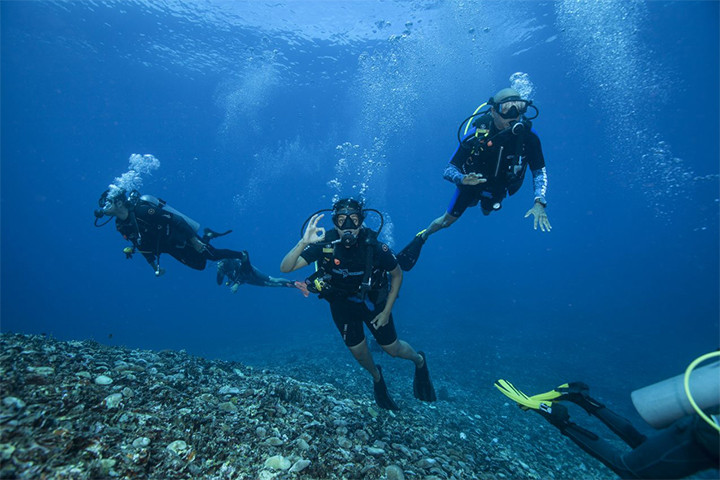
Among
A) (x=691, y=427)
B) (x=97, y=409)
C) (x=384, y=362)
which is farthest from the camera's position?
(x=384, y=362)

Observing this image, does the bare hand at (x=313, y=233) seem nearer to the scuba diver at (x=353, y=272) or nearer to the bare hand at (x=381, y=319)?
the scuba diver at (x=353, y=272)

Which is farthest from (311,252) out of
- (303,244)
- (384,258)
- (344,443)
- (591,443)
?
(591,443)

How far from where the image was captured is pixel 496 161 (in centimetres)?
653

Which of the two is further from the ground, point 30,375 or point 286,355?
point 286,355

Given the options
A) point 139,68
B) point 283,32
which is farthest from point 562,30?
point 139,68

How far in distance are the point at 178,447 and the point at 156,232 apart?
7.25 m

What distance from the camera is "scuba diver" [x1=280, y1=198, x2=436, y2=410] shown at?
15.8 ft

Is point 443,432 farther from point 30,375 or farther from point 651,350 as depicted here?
point 651,350

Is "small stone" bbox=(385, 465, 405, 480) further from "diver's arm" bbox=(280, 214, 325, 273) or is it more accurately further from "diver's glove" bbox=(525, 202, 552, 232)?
"diver's glove" bbox=(525, 202, 552, 232)

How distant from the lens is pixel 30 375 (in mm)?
3166

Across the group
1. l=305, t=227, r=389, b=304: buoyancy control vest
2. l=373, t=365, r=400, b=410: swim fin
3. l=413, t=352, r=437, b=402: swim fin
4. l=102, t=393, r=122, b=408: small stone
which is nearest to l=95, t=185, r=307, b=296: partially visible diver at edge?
l=305, t=227, r=389, b=304: buoyancy control vest

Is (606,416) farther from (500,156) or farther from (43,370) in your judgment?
(43,370)

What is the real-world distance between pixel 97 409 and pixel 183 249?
6.86 metres

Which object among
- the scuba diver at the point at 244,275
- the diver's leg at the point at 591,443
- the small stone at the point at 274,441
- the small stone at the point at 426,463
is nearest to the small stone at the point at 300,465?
the small stone at the point at 274,441
